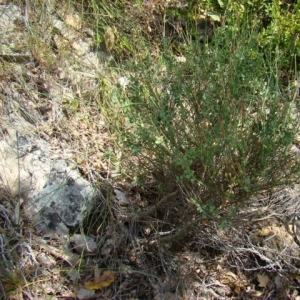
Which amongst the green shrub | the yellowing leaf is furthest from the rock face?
the green shrub

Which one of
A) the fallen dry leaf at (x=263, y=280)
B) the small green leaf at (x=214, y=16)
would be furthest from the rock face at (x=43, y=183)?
the small green leaf at (x=214, y=16)

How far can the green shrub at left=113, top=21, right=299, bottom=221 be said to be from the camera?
2.27 metres

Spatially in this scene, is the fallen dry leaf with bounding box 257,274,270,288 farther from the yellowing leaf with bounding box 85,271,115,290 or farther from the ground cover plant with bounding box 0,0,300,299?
the yellowing leaf with bounding box 85,271,115,290

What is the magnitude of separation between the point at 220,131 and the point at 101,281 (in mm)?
1200

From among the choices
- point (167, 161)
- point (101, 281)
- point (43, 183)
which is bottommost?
point (101, 281)

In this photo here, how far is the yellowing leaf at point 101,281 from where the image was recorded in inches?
104

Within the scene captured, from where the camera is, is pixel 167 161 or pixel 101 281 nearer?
pixel 167 161

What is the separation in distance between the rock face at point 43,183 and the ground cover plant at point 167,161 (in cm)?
6

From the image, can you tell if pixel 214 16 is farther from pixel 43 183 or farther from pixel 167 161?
pixel 43 183

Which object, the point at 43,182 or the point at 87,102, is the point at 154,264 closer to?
the point at 43,182

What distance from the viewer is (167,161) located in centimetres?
255

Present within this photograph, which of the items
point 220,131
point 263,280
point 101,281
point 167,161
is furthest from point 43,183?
point 263,280

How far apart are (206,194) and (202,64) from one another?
81cm

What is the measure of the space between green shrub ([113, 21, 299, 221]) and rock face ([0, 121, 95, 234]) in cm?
56
